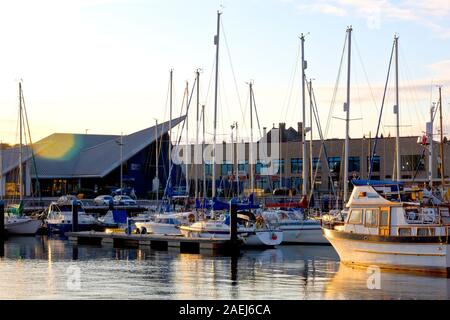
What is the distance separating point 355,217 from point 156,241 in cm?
2099

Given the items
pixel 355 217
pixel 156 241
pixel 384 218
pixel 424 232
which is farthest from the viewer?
pixel 156 241

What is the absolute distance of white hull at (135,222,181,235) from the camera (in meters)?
63.6

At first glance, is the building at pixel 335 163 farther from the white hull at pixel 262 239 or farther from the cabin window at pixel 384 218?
the cabin window at pixel 384 218

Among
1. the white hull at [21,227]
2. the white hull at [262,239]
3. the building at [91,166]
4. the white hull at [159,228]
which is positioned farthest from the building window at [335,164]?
the white hull at [262,239]

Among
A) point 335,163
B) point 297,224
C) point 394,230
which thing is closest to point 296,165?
point 335,163

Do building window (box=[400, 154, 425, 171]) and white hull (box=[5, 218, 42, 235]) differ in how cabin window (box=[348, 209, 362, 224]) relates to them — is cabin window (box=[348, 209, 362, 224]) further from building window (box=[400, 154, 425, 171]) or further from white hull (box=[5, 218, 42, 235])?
building window (box=[400, 154, 425, 171])

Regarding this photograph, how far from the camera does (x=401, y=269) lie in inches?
1566

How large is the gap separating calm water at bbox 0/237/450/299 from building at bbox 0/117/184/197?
61.1 metres

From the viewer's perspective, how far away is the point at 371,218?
41.2 metres

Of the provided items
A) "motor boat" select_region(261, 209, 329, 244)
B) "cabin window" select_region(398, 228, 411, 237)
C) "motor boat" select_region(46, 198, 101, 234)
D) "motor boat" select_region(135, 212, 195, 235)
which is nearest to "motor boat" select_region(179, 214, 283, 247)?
"motor boat" select_region(261, 209, 329, 244)

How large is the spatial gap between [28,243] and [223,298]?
118ft

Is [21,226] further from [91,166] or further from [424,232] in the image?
[91,166]

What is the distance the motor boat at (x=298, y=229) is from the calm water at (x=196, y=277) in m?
4.43
